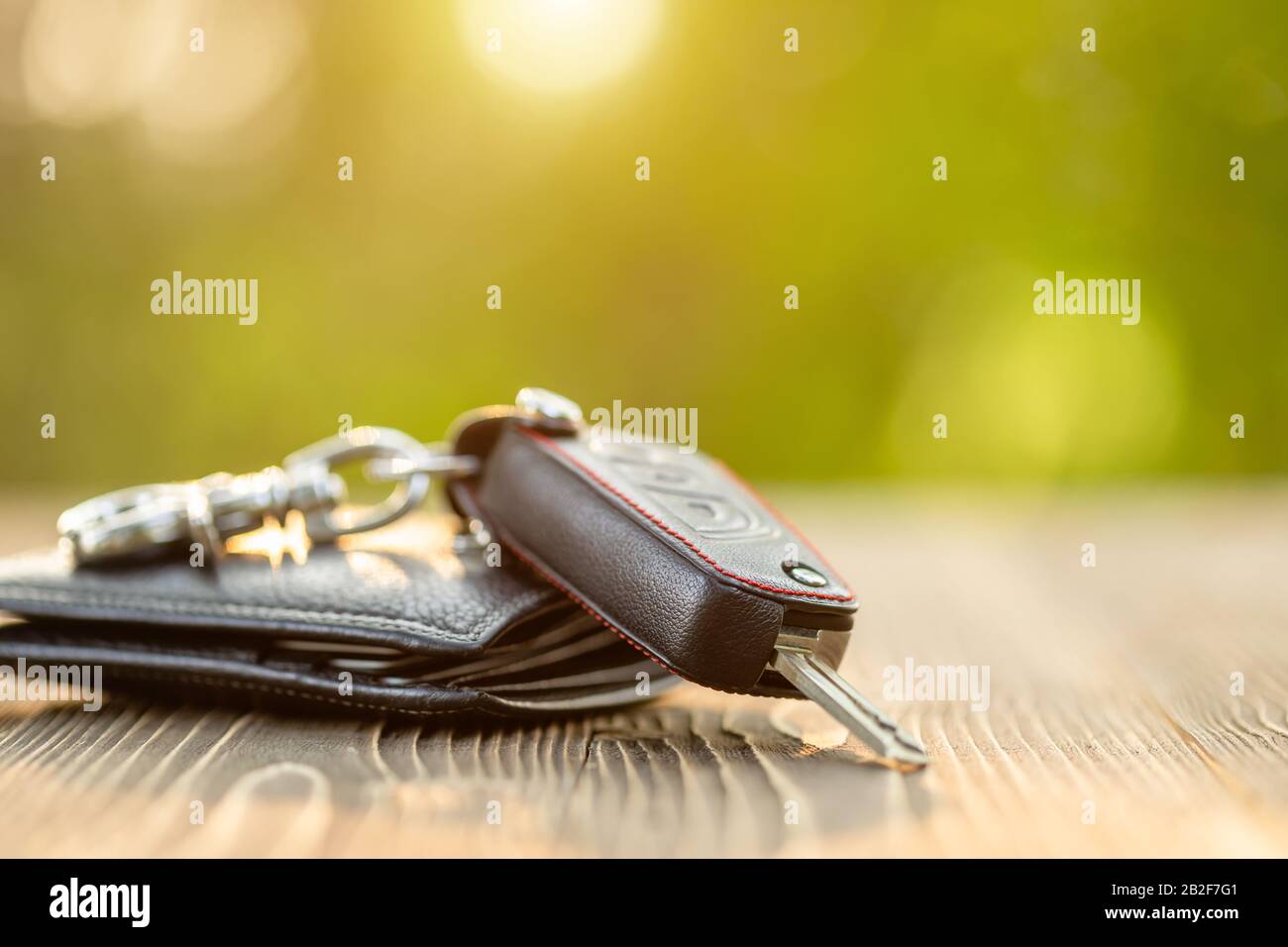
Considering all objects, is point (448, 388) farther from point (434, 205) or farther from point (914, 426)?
point (914, 426)

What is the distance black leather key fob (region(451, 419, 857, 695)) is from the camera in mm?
1110

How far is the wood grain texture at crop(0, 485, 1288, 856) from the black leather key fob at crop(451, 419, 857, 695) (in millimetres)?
119

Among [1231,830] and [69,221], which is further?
[69,221]

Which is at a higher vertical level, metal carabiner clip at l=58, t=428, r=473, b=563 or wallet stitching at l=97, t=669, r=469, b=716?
metal carabiner clip at l=58, t=428, r=473, b=563

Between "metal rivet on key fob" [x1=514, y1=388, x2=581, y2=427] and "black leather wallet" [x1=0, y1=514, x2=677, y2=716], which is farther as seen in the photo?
"metal rivet on key fob" [x1=514, y1=388, x2=581, y2=427]

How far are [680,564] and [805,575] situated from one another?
0.14 meters

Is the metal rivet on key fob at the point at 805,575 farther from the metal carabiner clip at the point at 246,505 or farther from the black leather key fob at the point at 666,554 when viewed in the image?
the metal carabiner clip at the point at 246,505

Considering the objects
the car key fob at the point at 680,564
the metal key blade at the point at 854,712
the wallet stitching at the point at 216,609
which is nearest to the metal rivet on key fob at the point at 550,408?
the car key fob at the point at 680,564

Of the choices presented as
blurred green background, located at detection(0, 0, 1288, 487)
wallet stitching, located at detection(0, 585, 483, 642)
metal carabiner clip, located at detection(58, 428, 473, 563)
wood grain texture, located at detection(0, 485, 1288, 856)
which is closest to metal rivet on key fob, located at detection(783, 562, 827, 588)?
wood grain texture, located at detection(0, 485, 1288, 856)

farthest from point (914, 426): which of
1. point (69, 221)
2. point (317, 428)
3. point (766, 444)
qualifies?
point (69, 221)

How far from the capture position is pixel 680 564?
1.13m

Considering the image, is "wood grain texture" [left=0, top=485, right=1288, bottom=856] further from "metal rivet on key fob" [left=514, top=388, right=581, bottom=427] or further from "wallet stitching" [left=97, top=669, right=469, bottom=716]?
"metal rivet on key fob" [left=514, top=388, right=581, bottom=427]

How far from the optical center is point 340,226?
571 cm
